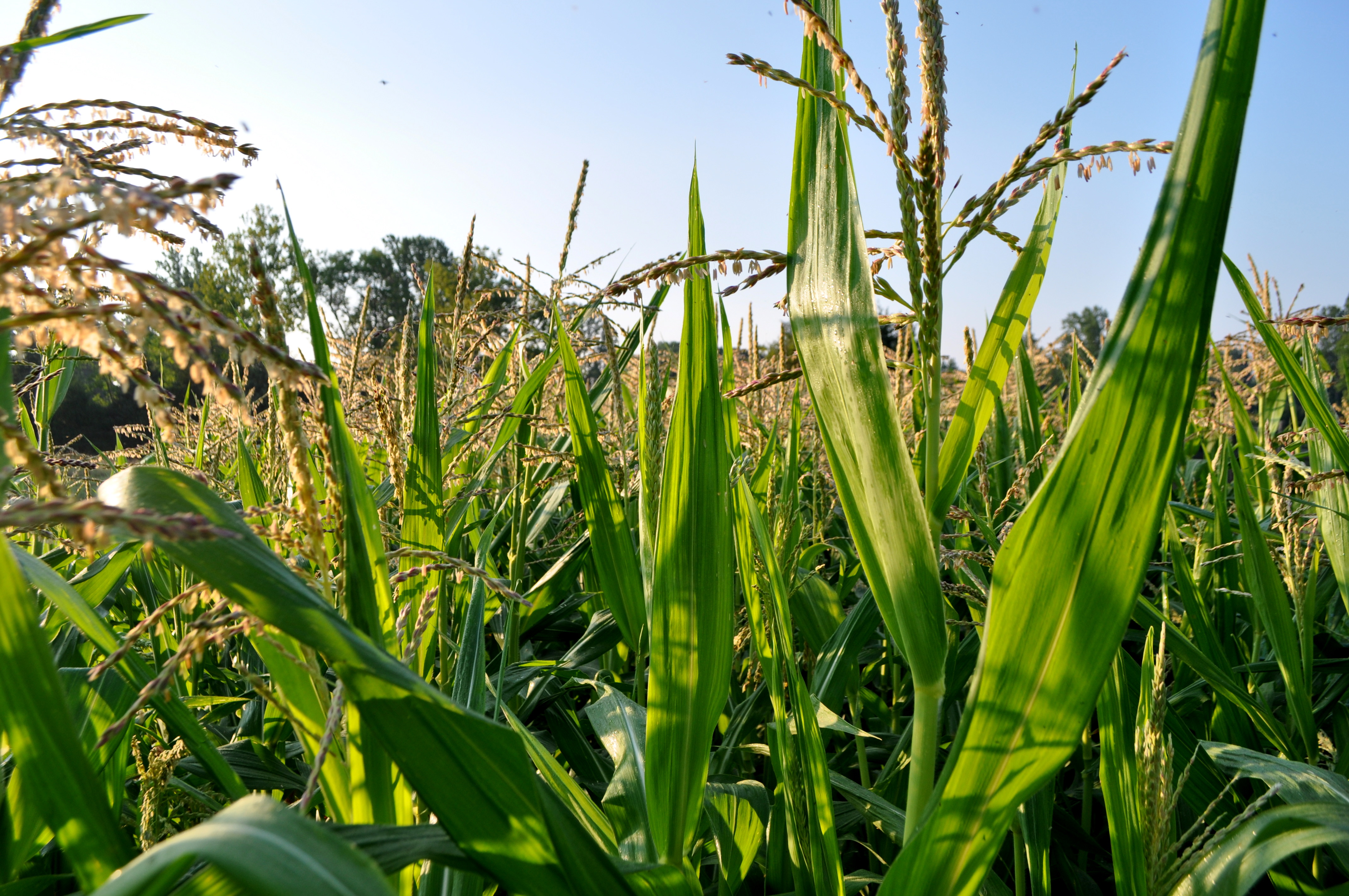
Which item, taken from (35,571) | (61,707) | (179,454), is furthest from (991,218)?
(179,454)

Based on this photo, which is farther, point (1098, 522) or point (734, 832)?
point (734, 832)

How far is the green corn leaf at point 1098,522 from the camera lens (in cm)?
62

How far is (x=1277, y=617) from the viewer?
1.43 meters

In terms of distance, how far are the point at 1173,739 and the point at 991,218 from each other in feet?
3.85

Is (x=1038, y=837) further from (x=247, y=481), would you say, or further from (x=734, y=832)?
(x=247, y=481)

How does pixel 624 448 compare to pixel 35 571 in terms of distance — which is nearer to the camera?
pixel 35 571

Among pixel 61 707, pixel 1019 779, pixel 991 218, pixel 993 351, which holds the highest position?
pixel 991 218

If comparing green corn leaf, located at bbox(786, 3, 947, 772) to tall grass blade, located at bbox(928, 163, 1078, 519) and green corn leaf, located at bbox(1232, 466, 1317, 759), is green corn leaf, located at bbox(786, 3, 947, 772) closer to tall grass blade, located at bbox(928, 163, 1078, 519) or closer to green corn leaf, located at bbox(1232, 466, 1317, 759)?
tall grass blade, located at bbox(928, 163, 1078, 519)

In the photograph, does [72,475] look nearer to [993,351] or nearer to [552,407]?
[552,407]

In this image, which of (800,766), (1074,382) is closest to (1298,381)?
(1074,382)

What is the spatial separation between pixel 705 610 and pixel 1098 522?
0.49m

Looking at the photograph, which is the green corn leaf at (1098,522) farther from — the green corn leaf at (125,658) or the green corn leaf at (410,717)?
the green corn leaf at (125,658)

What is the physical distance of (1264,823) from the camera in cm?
81

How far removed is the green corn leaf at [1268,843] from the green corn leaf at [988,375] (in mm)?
489
